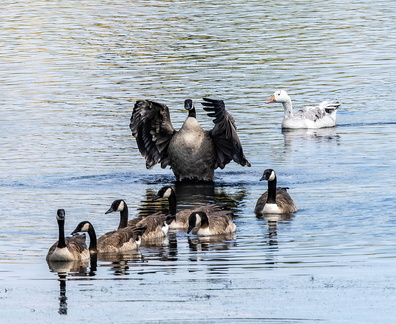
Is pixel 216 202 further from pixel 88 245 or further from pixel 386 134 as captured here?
pixel 386 134

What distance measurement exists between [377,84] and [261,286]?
24.8 meters

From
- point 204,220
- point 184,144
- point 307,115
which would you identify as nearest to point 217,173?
point 184,144

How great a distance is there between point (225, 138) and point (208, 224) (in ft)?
19.6

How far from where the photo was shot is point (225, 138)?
82.3 ft

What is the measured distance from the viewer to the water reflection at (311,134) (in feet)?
101

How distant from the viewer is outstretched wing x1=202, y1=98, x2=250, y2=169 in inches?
949

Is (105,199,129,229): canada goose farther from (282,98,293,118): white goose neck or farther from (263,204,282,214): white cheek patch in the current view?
(282,98,293,118): white goose neck

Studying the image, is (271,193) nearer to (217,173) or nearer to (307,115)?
(217,173)

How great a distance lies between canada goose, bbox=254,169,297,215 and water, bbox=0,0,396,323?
0.27m

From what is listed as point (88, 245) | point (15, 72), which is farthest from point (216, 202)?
point (15, 72)

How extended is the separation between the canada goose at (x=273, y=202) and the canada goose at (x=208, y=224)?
148cm

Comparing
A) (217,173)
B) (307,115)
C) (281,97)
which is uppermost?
(281,97)

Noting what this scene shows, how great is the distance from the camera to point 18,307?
14.2m

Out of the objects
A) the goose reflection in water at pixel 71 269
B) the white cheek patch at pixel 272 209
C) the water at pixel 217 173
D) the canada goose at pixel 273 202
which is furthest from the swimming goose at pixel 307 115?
the goose reflection in water at pixel 71 269
